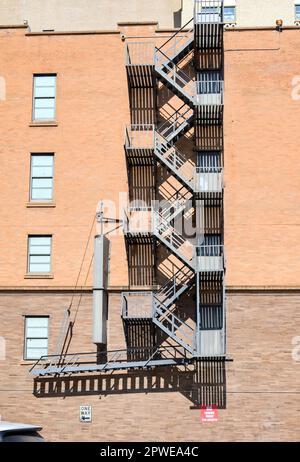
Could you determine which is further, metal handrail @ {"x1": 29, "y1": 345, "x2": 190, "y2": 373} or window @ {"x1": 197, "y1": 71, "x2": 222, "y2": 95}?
window @ {"x1": 197, "y1": 71, "x2": 222, "y2": 95}

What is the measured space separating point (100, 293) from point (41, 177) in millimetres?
5962

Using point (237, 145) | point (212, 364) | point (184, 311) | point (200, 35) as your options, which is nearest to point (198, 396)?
point (212, 364)

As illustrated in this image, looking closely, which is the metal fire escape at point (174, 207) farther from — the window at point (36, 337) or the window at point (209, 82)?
the window at point (36, 337)

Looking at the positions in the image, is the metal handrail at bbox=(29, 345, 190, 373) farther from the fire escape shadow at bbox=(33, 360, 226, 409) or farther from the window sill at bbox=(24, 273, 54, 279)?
the window sill at bbox=(24, 273, 54, 279)

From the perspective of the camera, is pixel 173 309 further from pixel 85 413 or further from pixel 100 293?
pixel 85 413

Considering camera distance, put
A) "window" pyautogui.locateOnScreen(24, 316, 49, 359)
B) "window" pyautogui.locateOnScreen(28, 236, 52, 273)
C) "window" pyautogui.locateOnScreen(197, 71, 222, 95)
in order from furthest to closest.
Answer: "window" pyautogui.locateOnScreen(197, 71, 222, 95) → "window" pyautogui.locateOnScreen(28, 236, 52, 273) → "window" pyautogui.locateOnScreen(24, 316, 49, 359)

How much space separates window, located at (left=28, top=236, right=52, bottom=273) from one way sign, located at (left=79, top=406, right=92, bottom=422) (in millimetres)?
5840

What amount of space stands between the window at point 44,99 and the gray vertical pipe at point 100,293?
6.26m

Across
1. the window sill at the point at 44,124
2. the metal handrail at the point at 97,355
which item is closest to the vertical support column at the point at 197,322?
the metal handrail at the point at 97,355

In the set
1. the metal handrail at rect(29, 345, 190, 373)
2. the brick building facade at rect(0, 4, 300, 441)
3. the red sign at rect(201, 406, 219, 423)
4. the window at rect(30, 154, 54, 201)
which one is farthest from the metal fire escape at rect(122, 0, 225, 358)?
the window at rect(30, 154, 54, 201)

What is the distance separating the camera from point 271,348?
2747 centimetres

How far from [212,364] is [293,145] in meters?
9.87

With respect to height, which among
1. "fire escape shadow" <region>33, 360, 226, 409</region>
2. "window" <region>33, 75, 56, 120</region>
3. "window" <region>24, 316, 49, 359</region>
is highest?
"window" <region>33, 75, 56, 120</region>

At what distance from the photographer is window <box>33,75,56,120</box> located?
99.5ft
